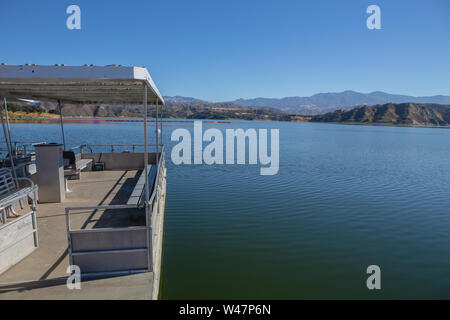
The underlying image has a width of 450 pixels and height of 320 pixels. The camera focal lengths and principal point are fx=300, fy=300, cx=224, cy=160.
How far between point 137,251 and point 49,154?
4.38m

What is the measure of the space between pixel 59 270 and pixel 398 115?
145 meters

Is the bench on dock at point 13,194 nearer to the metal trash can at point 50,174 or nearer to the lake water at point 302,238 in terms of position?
the metal trash can at point 50,174

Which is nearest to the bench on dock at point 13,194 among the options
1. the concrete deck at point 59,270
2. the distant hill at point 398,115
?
the concrete deck at point 59,270

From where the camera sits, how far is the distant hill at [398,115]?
405 feet

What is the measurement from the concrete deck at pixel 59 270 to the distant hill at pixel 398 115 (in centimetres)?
13435

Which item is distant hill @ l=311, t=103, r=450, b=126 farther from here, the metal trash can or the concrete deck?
the concrete deck

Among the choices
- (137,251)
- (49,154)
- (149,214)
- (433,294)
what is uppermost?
(49,154)

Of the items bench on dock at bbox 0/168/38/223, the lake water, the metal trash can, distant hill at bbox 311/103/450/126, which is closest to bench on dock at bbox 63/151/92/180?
the metal trash can

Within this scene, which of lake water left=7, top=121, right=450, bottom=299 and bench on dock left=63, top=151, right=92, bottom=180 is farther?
bench on dock left=63, top=151, right=92, bottom=180

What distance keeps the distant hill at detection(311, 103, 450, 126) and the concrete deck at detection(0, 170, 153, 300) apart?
13435 cm

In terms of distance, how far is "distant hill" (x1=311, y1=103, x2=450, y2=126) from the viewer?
405ft
